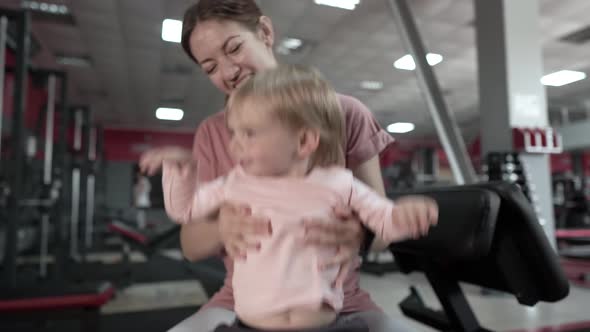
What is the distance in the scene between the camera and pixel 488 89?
3438 mm

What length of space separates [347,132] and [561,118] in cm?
1207

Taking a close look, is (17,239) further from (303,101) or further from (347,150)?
(303,101)

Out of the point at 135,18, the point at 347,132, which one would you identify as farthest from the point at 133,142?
the point at 347,132

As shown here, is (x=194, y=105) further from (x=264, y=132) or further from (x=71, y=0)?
(x=264, y=132)

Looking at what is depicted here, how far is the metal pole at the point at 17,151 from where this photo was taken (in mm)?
2766

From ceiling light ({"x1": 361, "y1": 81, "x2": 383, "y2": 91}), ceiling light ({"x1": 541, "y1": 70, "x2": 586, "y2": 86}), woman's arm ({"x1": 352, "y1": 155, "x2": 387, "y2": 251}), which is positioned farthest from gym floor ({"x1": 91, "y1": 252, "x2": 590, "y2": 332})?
ceiling light ({"x1": 541, "y1": 70, "x2": 586, "y2": 86})

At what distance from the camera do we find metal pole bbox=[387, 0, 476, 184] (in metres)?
3.29

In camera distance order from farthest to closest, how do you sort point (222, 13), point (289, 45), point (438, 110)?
point (289, 45), point (438, 110), point (222, 13)

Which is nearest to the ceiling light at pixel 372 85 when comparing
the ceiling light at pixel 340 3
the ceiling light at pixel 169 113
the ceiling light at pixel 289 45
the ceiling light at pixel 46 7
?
A: the ceiling light at pixel 289 45

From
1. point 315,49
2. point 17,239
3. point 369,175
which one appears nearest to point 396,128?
point 369,175

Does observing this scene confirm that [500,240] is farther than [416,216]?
Yes

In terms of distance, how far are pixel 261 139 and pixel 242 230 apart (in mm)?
154

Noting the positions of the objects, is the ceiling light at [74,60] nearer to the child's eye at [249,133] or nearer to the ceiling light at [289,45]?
the ceiling light at [289,45]

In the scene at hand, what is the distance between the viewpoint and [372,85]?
7500mm
